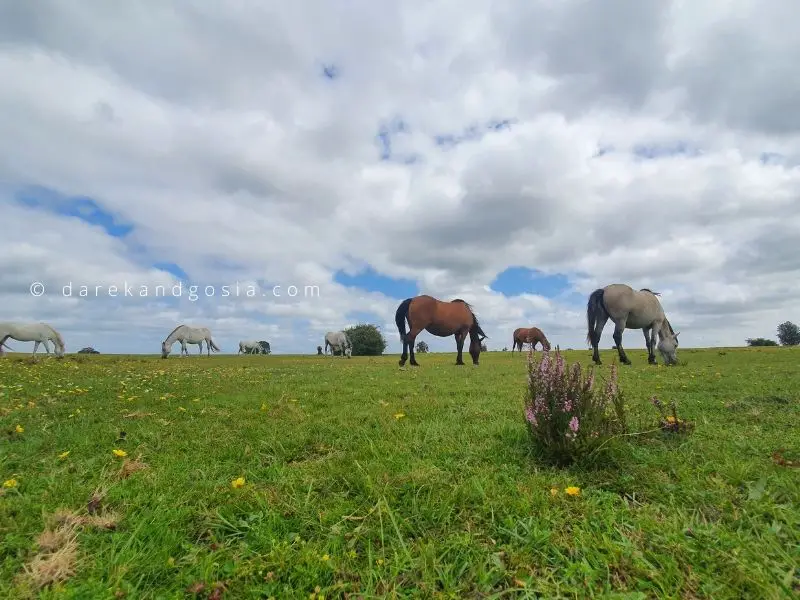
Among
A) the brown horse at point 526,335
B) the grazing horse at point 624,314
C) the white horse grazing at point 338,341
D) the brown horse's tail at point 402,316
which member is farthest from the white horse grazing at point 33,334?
the brown horse at point 526,335

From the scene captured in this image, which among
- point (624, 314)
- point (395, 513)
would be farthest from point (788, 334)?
point (395, 513)

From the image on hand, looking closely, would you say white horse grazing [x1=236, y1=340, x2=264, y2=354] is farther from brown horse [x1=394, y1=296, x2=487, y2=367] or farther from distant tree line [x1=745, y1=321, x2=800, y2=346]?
distant tree line [x1=745, y1=321, x2=800, y2=346]

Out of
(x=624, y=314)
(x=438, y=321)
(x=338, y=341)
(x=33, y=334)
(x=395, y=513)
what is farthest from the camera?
(x=338, y=341)

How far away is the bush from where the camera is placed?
12.9 feet

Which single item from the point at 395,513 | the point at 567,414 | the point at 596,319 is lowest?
the point at 395,513

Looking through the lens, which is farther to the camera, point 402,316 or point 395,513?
point 402,316

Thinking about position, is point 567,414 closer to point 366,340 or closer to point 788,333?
point 366,340

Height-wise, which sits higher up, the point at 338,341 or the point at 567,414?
the point at 338,341

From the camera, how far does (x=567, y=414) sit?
4.08m

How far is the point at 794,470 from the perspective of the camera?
135 inches

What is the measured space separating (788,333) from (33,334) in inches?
3546

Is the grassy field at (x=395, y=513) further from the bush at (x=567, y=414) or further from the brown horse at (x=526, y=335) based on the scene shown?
the brown horse at (x=526, y=335)

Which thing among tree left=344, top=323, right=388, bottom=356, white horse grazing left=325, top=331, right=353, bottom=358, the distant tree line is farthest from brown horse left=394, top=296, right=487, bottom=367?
the distant tree line

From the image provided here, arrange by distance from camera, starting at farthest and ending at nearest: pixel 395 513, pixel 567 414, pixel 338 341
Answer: pixel 338 341 → pixel 567 414 → pixel 395 513
